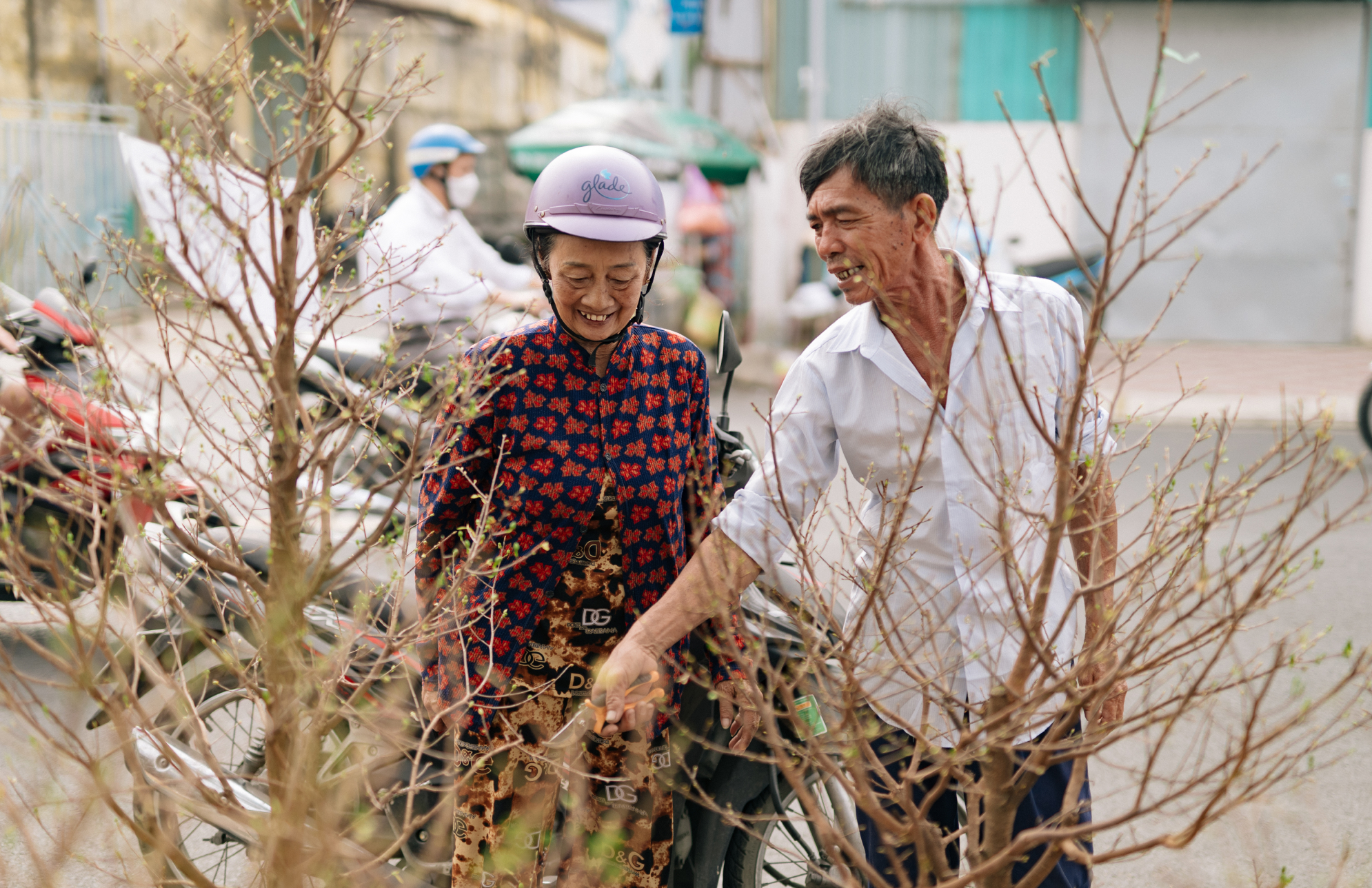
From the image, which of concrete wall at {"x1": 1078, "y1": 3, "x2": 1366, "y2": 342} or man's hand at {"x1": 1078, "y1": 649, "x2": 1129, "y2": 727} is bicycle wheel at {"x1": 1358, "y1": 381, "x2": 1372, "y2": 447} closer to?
man's hand at {"x1": 1078, "y1": 649, "x2": 1129, "y2": 727}

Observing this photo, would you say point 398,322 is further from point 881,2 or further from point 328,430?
point 881,2

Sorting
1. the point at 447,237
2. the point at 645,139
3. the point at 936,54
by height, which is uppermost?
the point at 936,54

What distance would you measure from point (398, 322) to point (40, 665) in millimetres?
3104

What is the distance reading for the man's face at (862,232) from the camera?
1.97 metres

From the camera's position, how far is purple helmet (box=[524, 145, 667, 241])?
6.79 ft

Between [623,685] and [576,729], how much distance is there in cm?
18

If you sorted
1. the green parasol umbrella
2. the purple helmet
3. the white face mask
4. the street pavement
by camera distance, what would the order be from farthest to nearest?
the green parasol umbrella, the white face mask, the purple helmet, the street pavement

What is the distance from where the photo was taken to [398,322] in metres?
1.81

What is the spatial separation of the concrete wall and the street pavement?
546 cm

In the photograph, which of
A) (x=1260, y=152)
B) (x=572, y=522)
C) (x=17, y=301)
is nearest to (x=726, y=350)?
(x=572, y=522)

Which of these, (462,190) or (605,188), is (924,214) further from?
(462,190)

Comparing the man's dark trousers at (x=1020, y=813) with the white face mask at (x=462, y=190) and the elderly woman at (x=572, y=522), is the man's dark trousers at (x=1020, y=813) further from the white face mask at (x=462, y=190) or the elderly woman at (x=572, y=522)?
the white face mask at (x=462, y=190)

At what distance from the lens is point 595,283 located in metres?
2.09

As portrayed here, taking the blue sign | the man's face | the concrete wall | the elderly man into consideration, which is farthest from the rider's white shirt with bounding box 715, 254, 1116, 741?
the concrete wall
